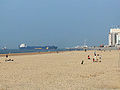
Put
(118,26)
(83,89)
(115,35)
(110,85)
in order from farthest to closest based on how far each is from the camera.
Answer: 1. (118,26)
2. (115,35)
3. (110,85)
4. (83,89)

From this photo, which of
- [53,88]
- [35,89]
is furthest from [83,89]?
[35,89]

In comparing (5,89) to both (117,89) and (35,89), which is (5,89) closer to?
(35,89)

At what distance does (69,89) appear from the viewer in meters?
8.67

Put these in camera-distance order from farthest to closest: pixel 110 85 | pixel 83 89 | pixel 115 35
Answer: pixel 115 35
pixel 110 85
pixel 83 89

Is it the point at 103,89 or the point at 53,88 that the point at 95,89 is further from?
the point at 53,88

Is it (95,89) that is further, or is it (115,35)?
(115,35)

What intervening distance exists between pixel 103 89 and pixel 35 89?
2.72m

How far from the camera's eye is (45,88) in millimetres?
8969

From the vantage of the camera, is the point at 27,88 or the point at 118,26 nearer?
the point at 27,88

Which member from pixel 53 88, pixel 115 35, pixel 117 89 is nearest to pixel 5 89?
pixel 53 88

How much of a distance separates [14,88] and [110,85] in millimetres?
4118

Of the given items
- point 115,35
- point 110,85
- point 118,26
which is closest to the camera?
point 110,85

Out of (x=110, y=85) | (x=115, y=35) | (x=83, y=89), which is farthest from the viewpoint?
(x=115, y=35)

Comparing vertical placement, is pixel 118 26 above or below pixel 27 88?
above
